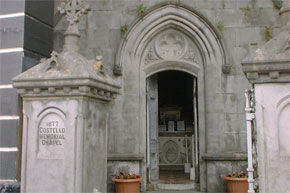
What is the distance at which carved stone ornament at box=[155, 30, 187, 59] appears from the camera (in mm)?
8805

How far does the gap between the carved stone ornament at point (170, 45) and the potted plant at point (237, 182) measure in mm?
3141

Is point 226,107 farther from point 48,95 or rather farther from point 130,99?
point 48,95

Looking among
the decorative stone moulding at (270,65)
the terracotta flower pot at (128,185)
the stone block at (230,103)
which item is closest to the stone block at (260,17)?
the stone block at (230,103)

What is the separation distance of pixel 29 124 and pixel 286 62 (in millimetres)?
3363

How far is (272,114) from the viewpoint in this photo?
12.0 ft

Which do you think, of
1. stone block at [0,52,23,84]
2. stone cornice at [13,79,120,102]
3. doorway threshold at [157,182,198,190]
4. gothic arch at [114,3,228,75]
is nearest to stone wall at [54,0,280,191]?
gothic arch at [114,3,228,75]

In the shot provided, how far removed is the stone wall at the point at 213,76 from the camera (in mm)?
8227

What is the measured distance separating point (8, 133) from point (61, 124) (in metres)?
2.79

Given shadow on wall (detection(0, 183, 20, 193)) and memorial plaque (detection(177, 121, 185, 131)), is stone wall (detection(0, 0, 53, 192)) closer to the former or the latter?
shadow on wall (detection(0, 183, 20, 193))

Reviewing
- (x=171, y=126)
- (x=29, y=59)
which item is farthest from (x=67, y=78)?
(x=171, y=126)

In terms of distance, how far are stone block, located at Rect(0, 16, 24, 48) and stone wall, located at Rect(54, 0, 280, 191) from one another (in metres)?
1.79

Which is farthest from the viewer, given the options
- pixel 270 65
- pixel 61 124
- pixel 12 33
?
pixel 12 33

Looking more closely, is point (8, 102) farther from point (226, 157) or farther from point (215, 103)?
point (226, 157)

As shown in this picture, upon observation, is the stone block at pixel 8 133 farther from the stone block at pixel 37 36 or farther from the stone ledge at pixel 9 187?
the stone block at pixel 37 36
